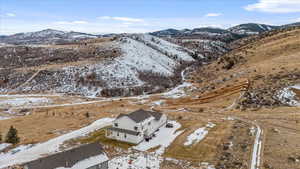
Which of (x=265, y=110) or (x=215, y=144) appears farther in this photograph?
(x=265, y=110)

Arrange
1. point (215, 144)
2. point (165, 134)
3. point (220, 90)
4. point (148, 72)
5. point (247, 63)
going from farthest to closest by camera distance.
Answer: point (148, 72) < point (247, 63) < point (220, 90) < point (165, 134) < point (215, 144)

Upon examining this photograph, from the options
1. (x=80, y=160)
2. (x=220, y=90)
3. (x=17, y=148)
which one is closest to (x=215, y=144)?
(x=80, y=160)

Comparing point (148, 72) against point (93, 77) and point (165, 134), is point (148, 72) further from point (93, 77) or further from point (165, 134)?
point (165, 134)

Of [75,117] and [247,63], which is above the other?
[247,63]

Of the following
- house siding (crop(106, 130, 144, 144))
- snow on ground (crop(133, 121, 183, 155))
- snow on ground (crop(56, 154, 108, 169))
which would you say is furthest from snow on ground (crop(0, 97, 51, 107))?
snow on ground (crop(56, 154, 108, 169))

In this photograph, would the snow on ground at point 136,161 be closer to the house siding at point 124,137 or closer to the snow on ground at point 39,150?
the house siding at point 124,137

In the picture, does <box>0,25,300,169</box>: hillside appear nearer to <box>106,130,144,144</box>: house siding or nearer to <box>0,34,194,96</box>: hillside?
<box>0,34,194,96</box>: hillside
